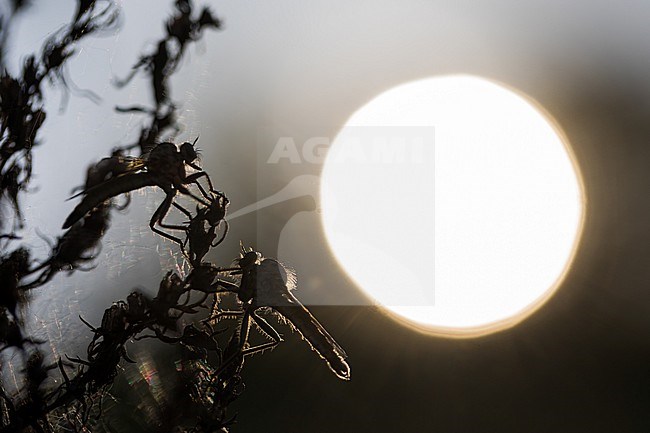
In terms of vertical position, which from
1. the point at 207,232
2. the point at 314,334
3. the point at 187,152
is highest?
the point at 187,152

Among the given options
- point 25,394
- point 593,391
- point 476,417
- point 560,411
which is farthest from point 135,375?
point 593,391

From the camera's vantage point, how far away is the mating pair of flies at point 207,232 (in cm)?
123

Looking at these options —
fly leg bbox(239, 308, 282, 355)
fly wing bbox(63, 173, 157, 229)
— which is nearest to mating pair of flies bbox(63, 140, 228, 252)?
fly wing bbox(63, 173, 157, 229)

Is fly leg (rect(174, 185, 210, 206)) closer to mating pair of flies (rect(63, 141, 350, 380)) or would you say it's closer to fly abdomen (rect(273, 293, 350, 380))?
mating pair of flies (rect(63, 141, 350, 380))

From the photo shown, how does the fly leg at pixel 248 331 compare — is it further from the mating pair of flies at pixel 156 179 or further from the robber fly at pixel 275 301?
the mating pair of flies at pixel 156 179

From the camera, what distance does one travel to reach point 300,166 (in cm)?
263

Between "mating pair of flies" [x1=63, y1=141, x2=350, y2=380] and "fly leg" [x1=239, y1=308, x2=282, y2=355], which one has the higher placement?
"mating pair of flies" [x1=63, y1=141, x2=350, y2=380]

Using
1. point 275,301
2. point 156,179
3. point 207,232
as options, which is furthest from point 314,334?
point 156,179

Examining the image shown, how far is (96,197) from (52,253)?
123mm

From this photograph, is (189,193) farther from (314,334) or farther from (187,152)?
(314,334)

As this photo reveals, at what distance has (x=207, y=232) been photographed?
124cm

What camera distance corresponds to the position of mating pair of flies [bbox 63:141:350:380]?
1.23 m

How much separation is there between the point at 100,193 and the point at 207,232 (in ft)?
0.66

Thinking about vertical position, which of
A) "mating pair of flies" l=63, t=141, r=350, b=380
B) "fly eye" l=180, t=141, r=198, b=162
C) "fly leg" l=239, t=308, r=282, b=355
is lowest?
"fly leg" l=239, t=308, r=282, b=355
